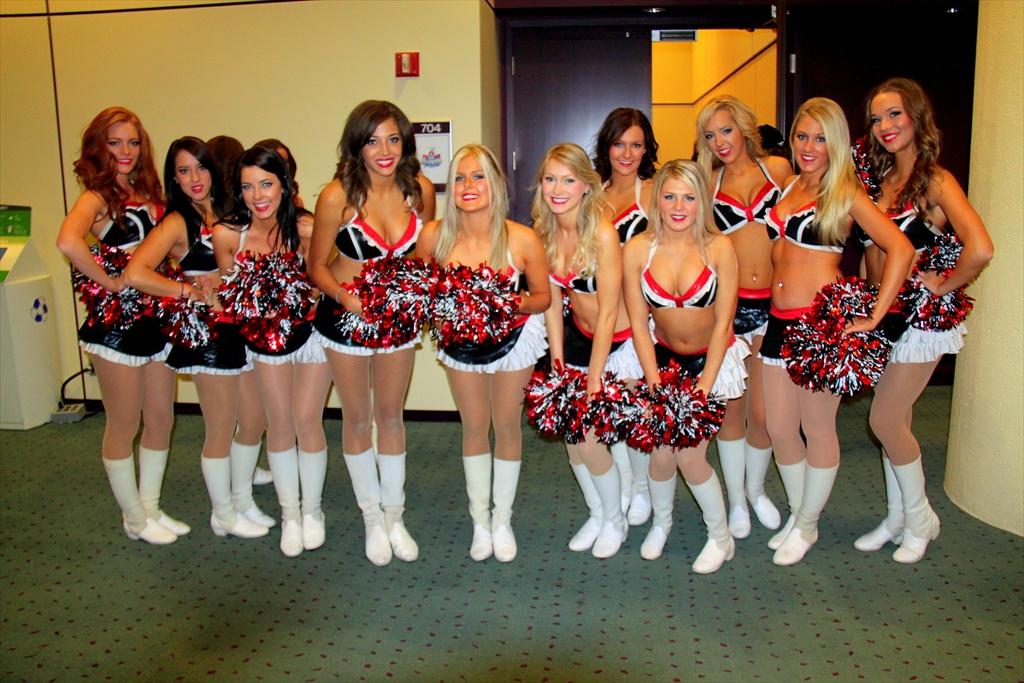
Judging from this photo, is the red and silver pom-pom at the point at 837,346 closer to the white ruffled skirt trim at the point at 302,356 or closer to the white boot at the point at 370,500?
the white boot at the point at 370,500

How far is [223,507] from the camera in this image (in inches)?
142

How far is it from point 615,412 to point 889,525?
1277 mm

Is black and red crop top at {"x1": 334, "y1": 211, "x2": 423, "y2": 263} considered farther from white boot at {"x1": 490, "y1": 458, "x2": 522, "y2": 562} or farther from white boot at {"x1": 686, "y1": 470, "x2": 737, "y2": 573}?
white boot at {"x1": 686, "y1": 470, "x2": 737, "y2": 573}

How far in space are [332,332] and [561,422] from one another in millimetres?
869

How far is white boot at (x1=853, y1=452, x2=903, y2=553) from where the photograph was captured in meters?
3.41

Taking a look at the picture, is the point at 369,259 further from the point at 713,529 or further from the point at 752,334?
the point at 713,529

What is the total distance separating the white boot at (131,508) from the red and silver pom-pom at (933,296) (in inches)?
115

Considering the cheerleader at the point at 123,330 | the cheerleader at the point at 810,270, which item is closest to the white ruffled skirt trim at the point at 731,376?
the cheerleader at the point at 810,270

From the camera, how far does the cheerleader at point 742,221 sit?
3.43 metres

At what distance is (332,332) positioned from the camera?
10.4 ft

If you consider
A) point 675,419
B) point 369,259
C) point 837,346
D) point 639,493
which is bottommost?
point 639,493

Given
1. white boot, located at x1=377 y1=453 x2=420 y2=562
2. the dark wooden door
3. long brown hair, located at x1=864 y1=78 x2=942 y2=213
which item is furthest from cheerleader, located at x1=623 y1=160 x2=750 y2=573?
the dark wooden door

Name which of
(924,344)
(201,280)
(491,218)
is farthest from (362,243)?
(924,344)

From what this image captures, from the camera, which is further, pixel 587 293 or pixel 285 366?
pixel 285 366
